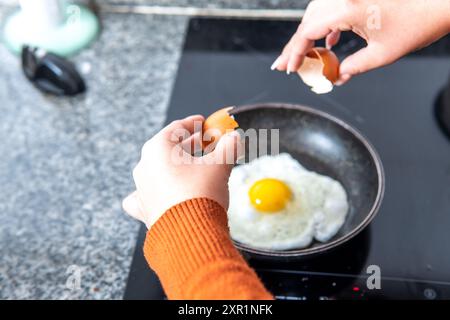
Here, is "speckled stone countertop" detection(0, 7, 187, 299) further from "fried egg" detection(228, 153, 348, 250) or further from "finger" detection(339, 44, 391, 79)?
"finger" detection(339, 44, 391, 79)

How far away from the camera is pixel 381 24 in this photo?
87 centimetres

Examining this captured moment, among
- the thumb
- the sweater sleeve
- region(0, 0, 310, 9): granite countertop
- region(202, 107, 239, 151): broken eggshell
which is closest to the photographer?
the sweater sleeve

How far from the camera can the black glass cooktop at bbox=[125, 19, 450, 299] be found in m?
0.93

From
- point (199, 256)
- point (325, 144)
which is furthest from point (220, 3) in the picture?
point (199, 256)

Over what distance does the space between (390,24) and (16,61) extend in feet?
3.07

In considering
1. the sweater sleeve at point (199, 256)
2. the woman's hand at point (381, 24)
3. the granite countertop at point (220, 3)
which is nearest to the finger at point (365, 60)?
the woman's hand at point (381, 24)

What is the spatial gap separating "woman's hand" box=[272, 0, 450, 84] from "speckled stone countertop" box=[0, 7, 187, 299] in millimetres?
457

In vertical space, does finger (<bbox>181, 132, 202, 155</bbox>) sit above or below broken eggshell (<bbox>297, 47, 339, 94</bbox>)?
below

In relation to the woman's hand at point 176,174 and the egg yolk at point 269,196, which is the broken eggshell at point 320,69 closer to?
the egg yolk at point 269,196

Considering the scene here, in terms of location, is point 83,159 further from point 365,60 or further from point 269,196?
point 365,60

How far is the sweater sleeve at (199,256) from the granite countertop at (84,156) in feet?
1.03

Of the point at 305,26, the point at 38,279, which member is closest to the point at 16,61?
the point at 38,279

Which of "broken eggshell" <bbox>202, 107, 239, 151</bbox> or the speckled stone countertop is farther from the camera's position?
the speckled stone countertop

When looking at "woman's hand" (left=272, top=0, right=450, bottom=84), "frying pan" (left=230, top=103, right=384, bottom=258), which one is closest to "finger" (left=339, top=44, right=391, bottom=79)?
"woman's hand" (left=272, top=0, right=450, bottom=84)
